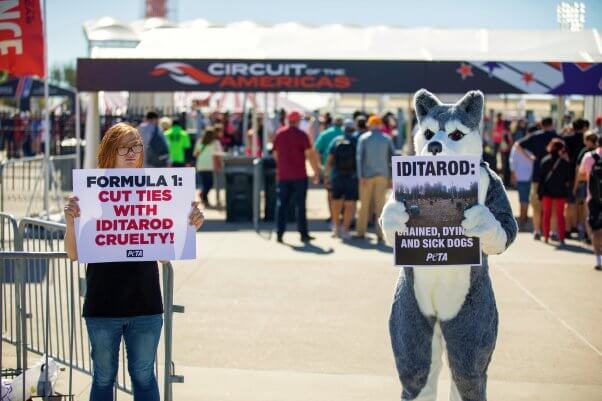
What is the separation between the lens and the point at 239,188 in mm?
15242

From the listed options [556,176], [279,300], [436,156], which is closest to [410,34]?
[556,176]

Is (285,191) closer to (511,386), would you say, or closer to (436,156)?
(511,386)

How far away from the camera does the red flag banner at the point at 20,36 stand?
8.48 meters

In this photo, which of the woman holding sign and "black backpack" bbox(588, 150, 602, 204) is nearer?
the woman holding sign

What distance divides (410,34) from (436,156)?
13.1m

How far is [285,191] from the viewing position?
1316 centimetres

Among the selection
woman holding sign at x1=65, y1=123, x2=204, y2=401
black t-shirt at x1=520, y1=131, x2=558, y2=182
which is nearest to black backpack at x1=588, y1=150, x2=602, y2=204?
black t-shirt at x1=520, y1=131, x2=558, y2=182

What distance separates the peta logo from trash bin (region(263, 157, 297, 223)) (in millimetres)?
10719

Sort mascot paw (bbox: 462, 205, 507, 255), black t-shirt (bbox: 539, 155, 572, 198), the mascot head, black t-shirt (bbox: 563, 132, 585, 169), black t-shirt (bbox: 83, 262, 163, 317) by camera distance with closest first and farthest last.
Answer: black t-shirt (bbox: 83, 262, 163, 317)
mascot paw (bbox: 462, 205, 507, 255)
the mascot head
black t-shirt (bbox: 539, 155, 572, 198)
black t-shirt (bbox: 563, 132, 585, 169)

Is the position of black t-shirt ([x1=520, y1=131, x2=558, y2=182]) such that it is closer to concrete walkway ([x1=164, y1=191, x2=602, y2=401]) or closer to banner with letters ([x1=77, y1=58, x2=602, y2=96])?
banner with letters ([x1=77, y1=58, x2=602, y2=96])

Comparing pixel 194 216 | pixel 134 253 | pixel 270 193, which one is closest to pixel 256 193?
pixel 270 193

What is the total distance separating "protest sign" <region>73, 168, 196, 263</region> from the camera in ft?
15.1

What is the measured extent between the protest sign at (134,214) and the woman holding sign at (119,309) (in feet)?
0.22

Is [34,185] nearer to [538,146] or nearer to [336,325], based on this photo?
[538,146]
